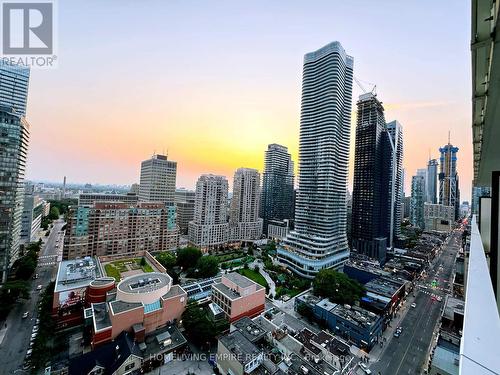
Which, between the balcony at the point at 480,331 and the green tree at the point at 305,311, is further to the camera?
the green tree at the point at 305,311

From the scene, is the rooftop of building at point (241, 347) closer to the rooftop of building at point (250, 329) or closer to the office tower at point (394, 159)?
the rooftop of building at point (250, 329)

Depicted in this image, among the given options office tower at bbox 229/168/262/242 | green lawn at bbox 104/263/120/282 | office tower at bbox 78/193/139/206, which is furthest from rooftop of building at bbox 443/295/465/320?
office tower at bbox 78/193/139/206

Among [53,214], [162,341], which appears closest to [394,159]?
[162,341]

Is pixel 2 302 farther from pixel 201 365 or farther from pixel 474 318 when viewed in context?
pixel 474 318

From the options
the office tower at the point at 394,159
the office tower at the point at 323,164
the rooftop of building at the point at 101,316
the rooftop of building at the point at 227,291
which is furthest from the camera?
the office tower at the point at 394,159

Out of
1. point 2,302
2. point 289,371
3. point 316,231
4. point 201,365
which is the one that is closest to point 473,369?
point 289,371

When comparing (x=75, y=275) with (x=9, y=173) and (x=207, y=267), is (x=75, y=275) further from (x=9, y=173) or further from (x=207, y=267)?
(x=9, y=173)

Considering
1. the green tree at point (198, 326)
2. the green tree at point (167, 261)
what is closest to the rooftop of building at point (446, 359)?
Result: the green tree at point (198, 326)
